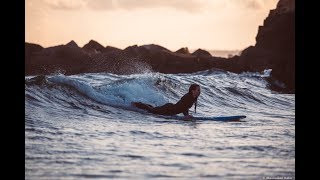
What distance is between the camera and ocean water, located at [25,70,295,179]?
6586 mm

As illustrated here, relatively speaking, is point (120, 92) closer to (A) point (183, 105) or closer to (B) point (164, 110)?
(B) point (164, 110)

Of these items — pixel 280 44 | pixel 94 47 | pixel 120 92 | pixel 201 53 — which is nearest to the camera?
pixel 120 92

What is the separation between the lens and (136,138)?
28.9 ft

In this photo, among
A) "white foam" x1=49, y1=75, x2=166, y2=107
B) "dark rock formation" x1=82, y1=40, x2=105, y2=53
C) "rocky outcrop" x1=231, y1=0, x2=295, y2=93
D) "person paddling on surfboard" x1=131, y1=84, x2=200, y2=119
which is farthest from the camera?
"dark rock formation" x1=82, y1=40, x2=105, y2=53

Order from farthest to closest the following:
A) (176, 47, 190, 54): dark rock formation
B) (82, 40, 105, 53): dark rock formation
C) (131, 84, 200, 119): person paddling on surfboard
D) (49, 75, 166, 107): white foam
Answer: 1. (176, 47, 190, 54): dark rock formation
2. (82, 40, 105, 53): dark rock formation
3. (49, 75, 166, 107): white foam
4. (131, 84, 200, 119): person paddling on surfboard

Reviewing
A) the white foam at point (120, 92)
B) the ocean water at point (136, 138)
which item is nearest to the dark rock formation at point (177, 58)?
the white foam at point (120, 92)

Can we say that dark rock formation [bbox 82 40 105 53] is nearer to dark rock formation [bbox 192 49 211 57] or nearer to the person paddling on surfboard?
dark rock formation [bbox 192 49 211 57]

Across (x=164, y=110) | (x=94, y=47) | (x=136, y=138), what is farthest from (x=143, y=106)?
(x=94, y=47)

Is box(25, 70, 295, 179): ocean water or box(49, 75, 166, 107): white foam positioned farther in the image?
box(49, 75, 166, 107): white foam

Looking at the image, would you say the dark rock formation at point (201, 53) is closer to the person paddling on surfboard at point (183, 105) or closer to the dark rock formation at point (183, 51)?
the dark rock formation at point (183, 51)

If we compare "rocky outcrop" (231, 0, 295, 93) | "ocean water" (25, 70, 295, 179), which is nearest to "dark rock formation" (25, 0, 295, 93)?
"rocky outcrop" (231, 0, 295, 93)

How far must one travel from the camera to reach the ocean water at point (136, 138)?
659cm

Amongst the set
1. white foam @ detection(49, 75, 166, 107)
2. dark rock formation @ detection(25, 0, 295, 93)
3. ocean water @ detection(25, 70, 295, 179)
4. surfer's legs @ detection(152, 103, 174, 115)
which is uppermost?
dark rock formation @ detection(25, 0, 295, 93)
